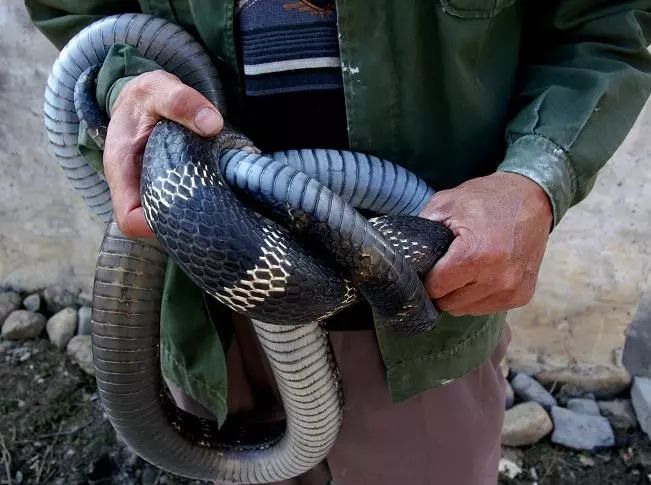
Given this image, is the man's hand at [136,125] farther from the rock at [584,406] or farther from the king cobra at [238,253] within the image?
the rock at [584,406]

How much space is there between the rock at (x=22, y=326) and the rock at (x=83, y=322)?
0.51 feet

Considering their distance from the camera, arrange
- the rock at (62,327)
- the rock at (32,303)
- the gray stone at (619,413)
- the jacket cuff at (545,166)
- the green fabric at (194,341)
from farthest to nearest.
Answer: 1. the rock at (32,303)
2. the rock at (62,327)
3. the gray stone at (619,413)
4. the green fabric at (194,341)
5. the jacket cuff at (545,166)

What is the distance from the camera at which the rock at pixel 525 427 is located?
2221 mm

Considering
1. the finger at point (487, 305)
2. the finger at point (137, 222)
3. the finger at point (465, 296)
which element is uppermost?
the finger at point (137, 222)

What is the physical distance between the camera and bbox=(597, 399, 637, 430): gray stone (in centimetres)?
230

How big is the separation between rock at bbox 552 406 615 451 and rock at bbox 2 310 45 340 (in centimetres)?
190

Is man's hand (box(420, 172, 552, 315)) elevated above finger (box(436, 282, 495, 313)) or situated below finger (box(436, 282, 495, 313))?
above

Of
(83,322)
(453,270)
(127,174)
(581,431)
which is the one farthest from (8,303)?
(453,270)

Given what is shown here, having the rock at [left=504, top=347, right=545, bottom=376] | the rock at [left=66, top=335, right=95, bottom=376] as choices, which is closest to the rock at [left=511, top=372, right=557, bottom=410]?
the rock at [left=504, top=347, right=545, bottom=376]

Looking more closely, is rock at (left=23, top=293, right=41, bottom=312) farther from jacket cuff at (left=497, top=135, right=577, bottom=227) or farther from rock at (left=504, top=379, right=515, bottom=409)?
jacket cuff at (left=497, top=135, right=577, bottom=227)

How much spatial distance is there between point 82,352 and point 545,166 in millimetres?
1975

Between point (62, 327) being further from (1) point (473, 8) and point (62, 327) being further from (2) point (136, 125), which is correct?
(1) point (473, 8)

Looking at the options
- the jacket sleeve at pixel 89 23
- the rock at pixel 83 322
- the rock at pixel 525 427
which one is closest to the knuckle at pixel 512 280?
the jacket sleeve at pixel 89 23

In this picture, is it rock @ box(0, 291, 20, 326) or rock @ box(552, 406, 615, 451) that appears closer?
rock @ box(552, 406, 615, 451)
